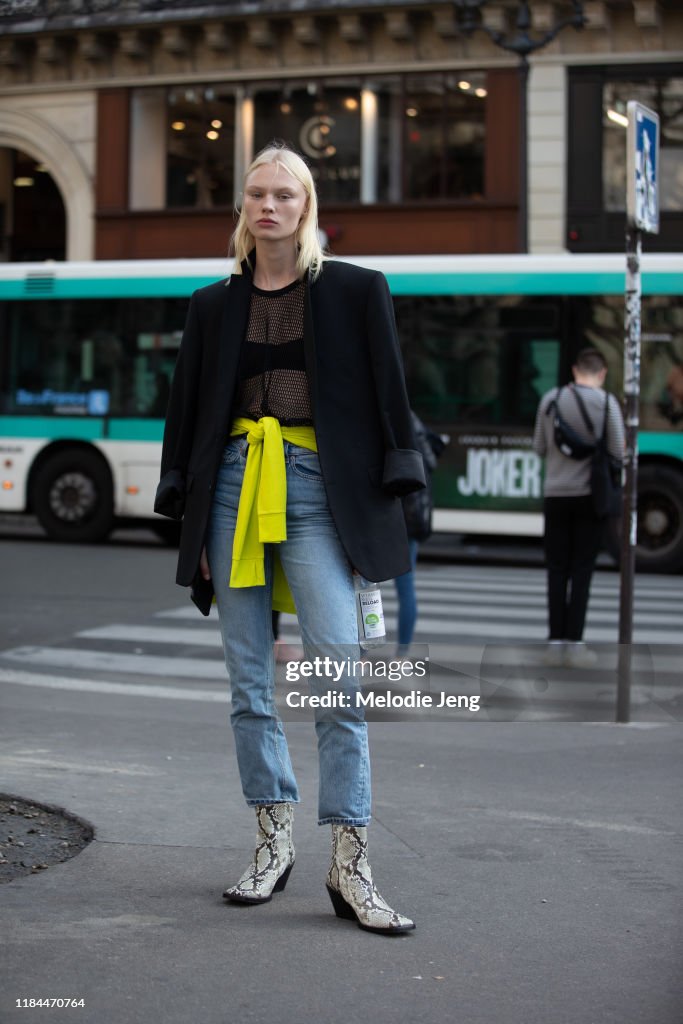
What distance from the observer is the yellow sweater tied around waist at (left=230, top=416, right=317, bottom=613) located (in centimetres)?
390

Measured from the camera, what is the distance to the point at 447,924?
3.91 meters

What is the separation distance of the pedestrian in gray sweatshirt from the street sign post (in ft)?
3.85

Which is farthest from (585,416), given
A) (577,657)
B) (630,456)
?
(630,456)

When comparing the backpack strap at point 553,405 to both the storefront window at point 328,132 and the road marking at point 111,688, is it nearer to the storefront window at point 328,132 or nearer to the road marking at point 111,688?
the road marking at point 111,688

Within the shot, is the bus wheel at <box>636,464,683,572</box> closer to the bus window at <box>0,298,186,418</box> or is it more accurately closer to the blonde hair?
the bus window at <box>0,298,186,418</box>

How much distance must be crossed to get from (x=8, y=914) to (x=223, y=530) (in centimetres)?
109

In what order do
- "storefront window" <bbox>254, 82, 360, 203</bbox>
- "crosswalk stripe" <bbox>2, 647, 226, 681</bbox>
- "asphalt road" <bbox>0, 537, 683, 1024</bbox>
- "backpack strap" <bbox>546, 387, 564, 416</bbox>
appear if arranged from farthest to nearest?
"storefront window" <bbox>254, 82, 360, 203</bbox> < "backpack strap" <bbox>546, 387, 564, 416</bbox> < "crosswalk stripe" <bbox>2, 647, 226, 681</bbox> < "asphalt road" <bbox>0, 537, 683, 1024</bbox>

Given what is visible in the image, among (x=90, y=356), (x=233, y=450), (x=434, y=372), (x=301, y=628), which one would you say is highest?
(x=90, y=356)

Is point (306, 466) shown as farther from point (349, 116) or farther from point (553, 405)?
point (349, 116)

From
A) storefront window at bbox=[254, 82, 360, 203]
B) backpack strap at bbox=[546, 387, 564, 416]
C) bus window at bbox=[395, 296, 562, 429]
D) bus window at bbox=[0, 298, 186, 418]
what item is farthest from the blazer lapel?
storefront window at bbox=[254, 82, 360, 203]

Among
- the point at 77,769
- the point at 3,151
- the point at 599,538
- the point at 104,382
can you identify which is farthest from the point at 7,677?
the point at 3,151

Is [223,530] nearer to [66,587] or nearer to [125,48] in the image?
[66,587]

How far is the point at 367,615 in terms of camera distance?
4012mm

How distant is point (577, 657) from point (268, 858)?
15.9 ft
